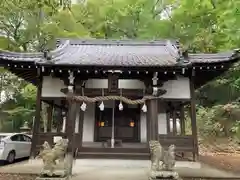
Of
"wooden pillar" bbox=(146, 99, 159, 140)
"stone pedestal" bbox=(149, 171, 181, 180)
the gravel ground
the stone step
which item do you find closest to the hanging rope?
"wooden pillar" bbox=(146, 99, 159, 140)

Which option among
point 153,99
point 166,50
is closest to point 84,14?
point 166,50

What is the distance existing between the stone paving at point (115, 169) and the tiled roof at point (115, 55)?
3.69 meters

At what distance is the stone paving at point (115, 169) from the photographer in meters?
8.05

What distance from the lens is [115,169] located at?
917 cm

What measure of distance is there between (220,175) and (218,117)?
28.5 ft

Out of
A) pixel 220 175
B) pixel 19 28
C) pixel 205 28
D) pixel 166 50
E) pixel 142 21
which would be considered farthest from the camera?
pixel 19 28

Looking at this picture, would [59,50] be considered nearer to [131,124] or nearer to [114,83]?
[114,83]

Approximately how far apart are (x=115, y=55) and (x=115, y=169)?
4.73 meters

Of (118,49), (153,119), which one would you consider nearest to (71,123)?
(153,119)

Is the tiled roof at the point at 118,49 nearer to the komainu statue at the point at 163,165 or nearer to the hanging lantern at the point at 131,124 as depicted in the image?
the hanging lantern at the point at 131,124

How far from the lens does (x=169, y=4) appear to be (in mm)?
22156

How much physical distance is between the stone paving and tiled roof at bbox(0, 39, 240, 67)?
369 cm

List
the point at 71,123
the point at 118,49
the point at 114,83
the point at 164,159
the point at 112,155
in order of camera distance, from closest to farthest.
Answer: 1. the point at 164,159
2. the point at 71,123
3. the point at 114,83
4. the point at 112,155
5. the point at 118,49

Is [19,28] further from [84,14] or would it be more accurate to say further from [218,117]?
[218,117]
